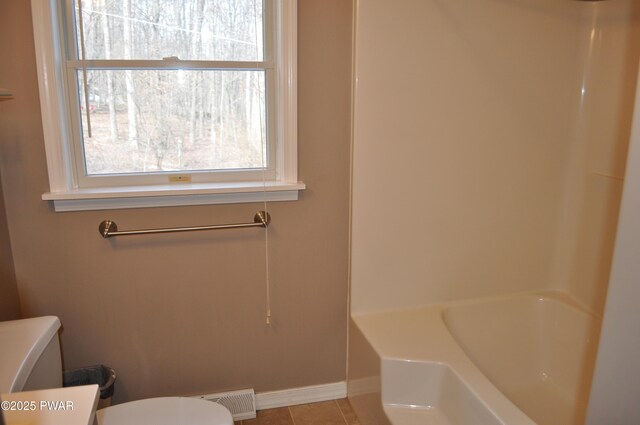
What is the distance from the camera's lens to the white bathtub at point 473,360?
183cm

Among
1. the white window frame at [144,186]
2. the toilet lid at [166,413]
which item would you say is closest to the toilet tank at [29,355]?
the toilet lid at [166,413]

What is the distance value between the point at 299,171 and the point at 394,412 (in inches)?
38.4

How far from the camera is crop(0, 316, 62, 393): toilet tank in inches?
49.5

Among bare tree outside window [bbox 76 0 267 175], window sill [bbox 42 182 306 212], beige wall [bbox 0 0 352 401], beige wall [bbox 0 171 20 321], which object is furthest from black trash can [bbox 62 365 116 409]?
bare tree outside window [bbox 76 0 267 175]

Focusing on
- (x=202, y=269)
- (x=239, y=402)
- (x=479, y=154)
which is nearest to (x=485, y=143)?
(x=479, y=154)

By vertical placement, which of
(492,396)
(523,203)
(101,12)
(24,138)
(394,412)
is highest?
(101,12)

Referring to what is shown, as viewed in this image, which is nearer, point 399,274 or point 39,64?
point 39,64

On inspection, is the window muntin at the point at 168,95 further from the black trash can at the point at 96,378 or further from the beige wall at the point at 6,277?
the black trash can at the point at 96,378

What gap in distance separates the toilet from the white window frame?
0.48m

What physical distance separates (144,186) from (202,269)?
0.39 metres

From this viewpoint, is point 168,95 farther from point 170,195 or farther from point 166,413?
point 166,413

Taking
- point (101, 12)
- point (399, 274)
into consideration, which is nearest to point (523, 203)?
point (399, 274)

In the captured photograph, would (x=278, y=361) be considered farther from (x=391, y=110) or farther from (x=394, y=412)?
(x=391, y=110)

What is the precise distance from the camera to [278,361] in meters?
2.22
